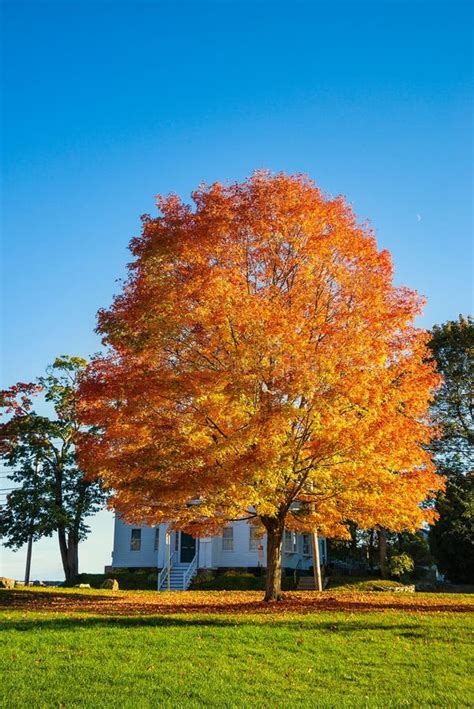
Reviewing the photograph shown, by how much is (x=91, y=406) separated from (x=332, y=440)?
727 cm

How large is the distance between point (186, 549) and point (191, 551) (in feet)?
1.17

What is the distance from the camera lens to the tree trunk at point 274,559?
20.6m

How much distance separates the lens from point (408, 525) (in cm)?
1973

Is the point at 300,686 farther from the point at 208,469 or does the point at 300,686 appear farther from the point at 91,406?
the point at 91,406

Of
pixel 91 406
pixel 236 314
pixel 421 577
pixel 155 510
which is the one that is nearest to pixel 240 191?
pixel 236 314

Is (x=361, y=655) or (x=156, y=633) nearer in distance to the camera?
(x=361, y=655)

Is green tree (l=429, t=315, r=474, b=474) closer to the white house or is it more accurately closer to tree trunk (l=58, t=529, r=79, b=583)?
the white house

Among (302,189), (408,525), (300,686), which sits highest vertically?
(302,189)

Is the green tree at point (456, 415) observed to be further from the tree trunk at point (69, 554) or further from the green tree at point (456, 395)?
the tree trunk at point (69, 554)

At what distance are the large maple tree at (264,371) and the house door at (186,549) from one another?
65.8 ft

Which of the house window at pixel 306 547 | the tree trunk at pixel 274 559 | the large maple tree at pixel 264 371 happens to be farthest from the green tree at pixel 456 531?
the large maple tree at pixel 264 371

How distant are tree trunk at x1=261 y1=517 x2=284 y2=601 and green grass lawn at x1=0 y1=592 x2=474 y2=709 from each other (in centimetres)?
409

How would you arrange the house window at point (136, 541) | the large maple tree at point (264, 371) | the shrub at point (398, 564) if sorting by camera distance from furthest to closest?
1. the house window at point (136, 541)
2. the shrub at point (398, 564)
3. the large maple tree at point (264, 371)

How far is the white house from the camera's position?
126 ft
